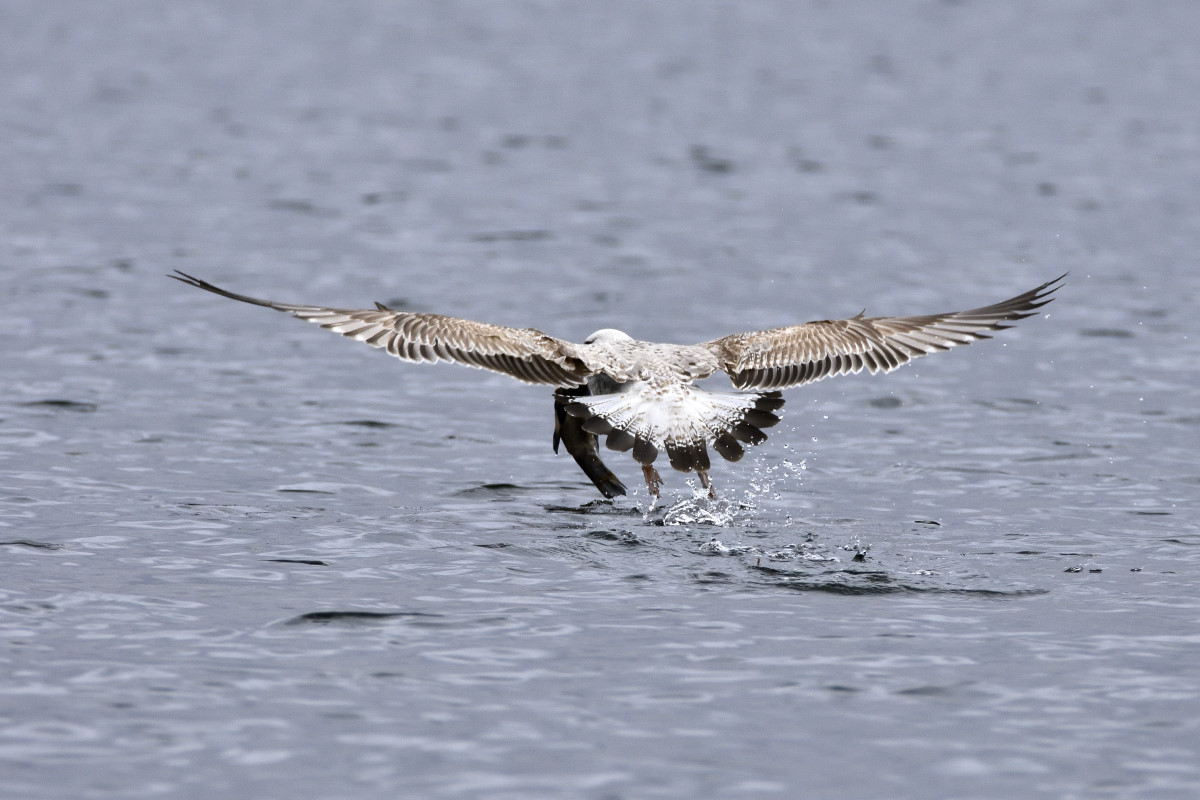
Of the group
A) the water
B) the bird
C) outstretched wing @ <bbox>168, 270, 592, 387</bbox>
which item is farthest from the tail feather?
outstretched wing @ <bbox>168, 270, 592, 387</bbox>

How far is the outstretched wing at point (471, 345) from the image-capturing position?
1019 cm

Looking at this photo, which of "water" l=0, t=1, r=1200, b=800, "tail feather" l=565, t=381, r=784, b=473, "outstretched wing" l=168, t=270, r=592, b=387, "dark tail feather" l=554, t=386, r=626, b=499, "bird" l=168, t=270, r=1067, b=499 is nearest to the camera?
"water" l=0, t=1, r=1200, b=800

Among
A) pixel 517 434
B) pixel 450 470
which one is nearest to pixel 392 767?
pixel 450 470

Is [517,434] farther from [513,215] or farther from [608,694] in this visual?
[513,215]

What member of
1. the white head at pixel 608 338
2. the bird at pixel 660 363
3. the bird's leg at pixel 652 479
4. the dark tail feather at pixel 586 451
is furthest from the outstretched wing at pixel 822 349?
the dark tail feather at pixel 586 451

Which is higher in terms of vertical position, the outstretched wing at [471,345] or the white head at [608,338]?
the white head at [608,338]

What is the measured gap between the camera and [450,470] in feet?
36.6

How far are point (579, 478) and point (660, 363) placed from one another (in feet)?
4.45

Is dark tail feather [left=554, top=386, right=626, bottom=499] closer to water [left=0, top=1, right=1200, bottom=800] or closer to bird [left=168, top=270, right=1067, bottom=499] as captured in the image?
bird [left=168, top=270, right=1067, bottom=499]

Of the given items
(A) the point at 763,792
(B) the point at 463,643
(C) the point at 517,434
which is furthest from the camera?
(C) the point at 517,434

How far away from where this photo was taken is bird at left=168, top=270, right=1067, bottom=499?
31.0ft

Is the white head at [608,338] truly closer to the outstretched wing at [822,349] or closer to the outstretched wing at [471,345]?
the outstretched wing at [471,345]

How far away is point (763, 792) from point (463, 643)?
1.88 metres

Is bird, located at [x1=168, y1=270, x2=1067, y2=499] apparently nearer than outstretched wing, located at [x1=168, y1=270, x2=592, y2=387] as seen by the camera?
Yes
